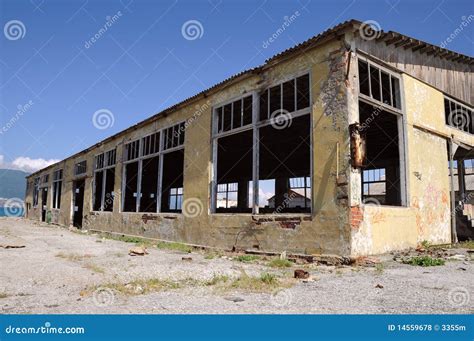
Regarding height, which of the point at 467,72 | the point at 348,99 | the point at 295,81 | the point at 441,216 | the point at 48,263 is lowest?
the point at 48,263

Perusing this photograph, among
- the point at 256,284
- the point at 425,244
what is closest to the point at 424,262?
the point at 425,244

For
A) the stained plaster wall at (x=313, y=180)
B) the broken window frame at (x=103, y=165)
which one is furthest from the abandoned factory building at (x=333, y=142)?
the broken window frame at (x=103, y=165)

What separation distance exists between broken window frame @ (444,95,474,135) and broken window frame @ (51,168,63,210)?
23918mm

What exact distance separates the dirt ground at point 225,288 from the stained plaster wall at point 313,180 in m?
0.85

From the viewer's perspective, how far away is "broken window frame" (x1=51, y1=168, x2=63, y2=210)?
25.6 meters

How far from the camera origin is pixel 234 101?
9.85 metres

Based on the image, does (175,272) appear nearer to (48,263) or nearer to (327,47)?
(48,263)

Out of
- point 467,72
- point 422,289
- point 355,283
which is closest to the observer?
point 422,289

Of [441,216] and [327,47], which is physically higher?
[327,47]

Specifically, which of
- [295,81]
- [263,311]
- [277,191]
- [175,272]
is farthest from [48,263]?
[277,191]

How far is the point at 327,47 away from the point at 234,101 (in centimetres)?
320

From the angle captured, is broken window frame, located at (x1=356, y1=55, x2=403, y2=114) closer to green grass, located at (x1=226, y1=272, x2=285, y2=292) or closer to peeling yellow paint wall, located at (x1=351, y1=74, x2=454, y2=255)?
peeling yellow paint wall, located at (x1=351, y1=74, x2=454, y2=255)

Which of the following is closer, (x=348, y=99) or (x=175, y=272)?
(x=175, y=272)

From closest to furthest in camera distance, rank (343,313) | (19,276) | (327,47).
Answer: (343,313) < (19,276) < (327,47)
